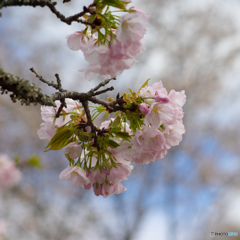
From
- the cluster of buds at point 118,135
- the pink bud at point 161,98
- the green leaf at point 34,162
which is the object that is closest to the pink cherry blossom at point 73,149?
the cluster of buds at point 118,135

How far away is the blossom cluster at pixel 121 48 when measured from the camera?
0.44 metres

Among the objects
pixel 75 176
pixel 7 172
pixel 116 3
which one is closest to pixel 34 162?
pixel 7 172

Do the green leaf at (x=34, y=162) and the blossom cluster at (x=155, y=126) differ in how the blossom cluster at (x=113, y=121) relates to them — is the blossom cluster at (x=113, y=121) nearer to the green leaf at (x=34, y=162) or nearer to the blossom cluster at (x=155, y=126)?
the blossom cluster at (x=155, y=126)

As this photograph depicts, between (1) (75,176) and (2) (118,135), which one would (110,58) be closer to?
(2) (118,135)

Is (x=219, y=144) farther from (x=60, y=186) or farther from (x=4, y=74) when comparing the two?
(x=4, y=74)

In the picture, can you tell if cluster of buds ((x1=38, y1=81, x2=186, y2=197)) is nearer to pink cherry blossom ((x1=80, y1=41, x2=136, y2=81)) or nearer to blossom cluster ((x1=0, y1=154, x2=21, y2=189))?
pink cherry blossom ((x1=80, y1=41, x2=136, y2=81))

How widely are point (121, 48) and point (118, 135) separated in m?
0.21

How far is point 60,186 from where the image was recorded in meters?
5.21

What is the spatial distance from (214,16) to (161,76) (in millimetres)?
1638

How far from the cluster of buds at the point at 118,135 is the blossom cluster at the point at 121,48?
0.09 metres

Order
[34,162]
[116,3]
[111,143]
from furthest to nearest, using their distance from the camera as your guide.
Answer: [34,162]
[111,143]
[116,3]

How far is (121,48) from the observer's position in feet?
1.49

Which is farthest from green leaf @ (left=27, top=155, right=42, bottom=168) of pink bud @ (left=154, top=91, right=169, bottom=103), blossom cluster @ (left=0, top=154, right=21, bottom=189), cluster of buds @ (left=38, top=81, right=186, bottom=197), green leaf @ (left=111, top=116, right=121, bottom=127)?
pink bud @ (left=154, top=91, right=169, bottom=103)

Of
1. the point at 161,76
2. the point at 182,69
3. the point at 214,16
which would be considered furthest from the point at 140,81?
the point at 214,16
